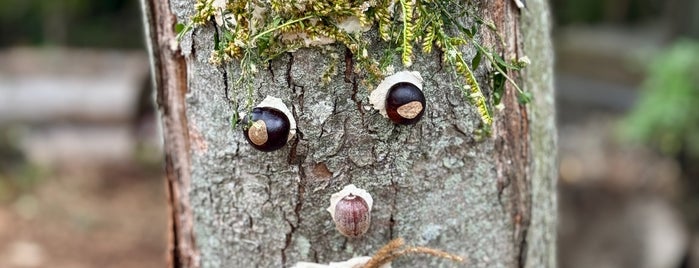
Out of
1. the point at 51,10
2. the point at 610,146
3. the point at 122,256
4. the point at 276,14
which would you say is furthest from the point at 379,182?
the point at 51,10

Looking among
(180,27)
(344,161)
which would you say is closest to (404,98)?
(344,161)

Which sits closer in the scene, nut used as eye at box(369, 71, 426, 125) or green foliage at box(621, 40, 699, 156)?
nut used as eye at box(369, 71, 426, 125)

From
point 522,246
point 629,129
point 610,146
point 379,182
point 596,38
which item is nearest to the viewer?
point 379,182

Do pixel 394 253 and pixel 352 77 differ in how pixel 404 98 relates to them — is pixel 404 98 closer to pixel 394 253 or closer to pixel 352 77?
pixel 352 77

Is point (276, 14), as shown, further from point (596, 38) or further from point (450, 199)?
point (596, 38)

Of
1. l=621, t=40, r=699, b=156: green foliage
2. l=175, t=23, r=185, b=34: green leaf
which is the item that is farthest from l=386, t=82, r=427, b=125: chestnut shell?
l=621, t=40, r=699, b=156: green foliage

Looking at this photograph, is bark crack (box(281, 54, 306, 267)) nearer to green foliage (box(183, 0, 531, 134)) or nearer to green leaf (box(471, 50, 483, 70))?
green foliage (box(183, 0, 531, 134))

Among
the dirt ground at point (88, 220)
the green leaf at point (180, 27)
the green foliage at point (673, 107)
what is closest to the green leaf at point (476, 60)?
the green leaf at point (180, 27)
